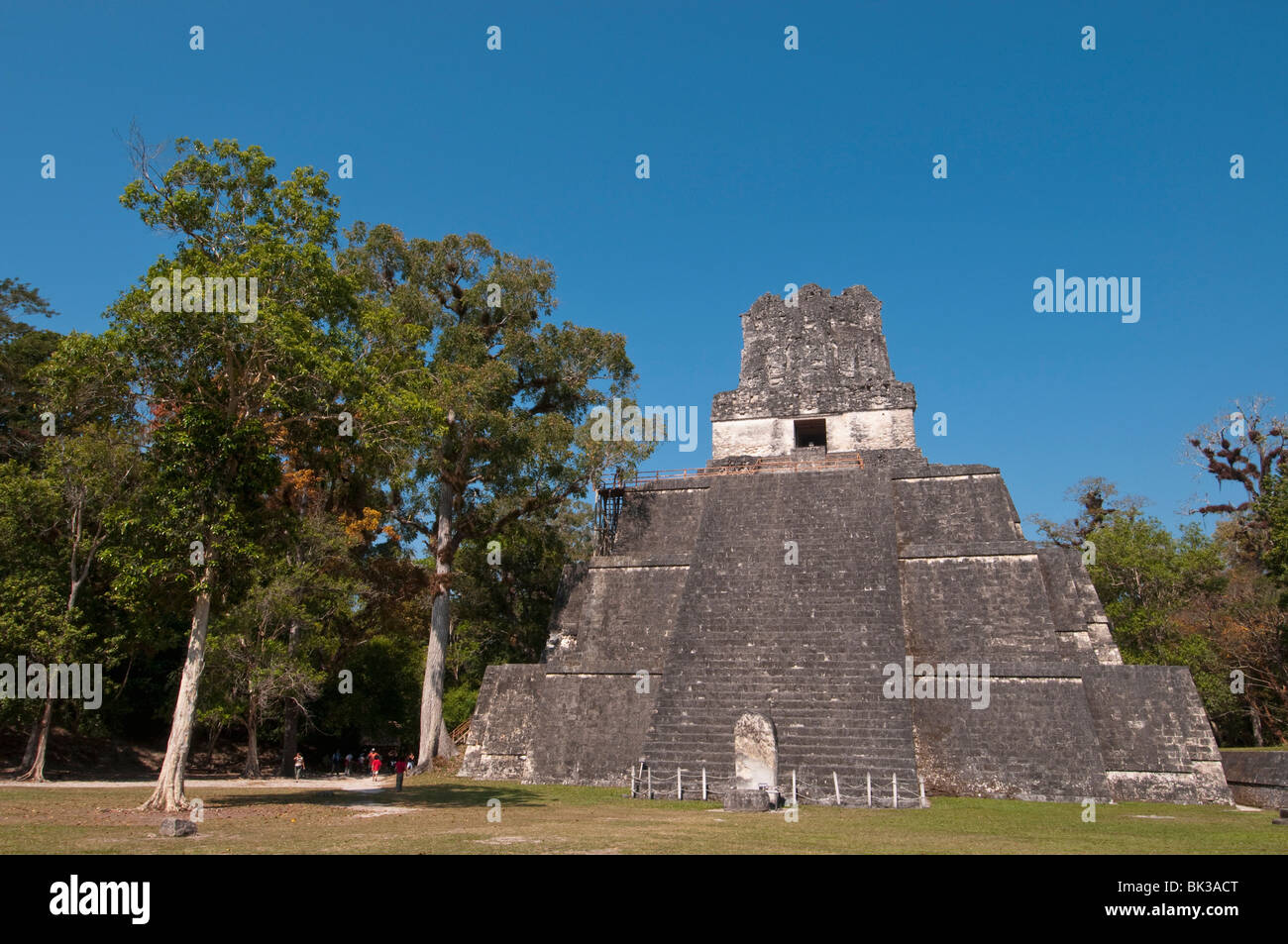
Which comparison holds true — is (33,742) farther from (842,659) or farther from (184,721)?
(842,659)

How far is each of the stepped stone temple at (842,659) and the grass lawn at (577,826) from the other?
0.82 meters

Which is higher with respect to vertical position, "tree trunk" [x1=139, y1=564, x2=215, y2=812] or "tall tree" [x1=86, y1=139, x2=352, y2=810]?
"tall tree" [x1=86, y1=139, x2=352, y2=810]

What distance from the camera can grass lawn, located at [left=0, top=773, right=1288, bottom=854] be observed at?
24.0 feet

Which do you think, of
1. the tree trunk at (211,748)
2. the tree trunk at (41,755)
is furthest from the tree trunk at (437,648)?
the tree trunk at (41,755)

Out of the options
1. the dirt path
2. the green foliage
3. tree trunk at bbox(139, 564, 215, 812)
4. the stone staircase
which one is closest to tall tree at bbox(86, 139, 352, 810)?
tree trunk at bbox(139, 564, 215, 812)

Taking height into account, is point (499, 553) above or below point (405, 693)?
above

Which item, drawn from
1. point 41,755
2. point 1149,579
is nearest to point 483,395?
point 41,755

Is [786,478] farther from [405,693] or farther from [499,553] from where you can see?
[405,693]

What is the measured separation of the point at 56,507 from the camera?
17.0m

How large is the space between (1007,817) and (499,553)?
16.9 metres

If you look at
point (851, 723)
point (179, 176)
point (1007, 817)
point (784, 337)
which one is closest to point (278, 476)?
point (179, 176)

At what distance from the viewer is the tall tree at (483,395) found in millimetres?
19516

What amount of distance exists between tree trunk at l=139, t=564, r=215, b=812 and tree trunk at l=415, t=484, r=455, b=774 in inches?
325

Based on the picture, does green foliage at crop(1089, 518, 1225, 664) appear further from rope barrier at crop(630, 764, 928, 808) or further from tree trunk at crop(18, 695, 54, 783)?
tree trunk at crop(18, 695, 54, 783)
